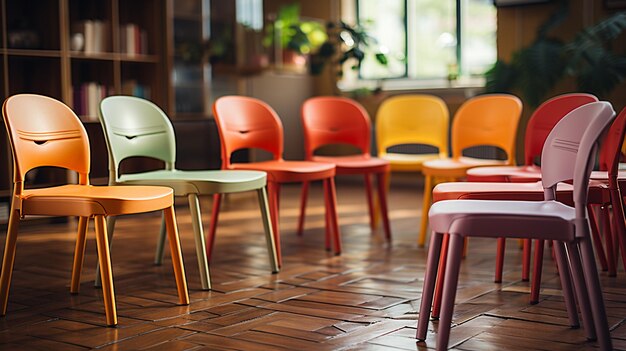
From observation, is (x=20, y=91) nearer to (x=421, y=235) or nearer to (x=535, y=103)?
(x=421, y=235)

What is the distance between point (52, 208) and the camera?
2.63 m

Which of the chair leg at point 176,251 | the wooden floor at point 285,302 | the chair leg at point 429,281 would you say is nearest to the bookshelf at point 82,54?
the wooden floor at point 285,302

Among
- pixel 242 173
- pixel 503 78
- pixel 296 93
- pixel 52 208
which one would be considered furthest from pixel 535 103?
pixel 52 208

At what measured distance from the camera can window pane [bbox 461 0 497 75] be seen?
6734 millimetres

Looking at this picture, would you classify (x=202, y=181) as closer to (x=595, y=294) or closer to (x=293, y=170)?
(x=293, y=170)

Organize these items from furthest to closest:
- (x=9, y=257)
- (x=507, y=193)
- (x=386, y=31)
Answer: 1. (x=386, y=31)
2. (x=9, y=257)
3. (x=507, y=193)

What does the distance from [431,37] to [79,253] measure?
473cm

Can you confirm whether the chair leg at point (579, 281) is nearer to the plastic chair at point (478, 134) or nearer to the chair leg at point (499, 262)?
the chair leg at point (499, 262)

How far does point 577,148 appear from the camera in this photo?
225 centimetres

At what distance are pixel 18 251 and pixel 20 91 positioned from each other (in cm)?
153

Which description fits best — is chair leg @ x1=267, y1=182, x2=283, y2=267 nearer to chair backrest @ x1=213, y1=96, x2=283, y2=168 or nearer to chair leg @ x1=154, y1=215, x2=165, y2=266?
chair backrest @ x1=213, y1=96, x2=283, y2=168

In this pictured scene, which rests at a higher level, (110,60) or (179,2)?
(179,2)

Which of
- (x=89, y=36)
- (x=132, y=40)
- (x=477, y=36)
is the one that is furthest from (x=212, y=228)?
(x=477, y=36)

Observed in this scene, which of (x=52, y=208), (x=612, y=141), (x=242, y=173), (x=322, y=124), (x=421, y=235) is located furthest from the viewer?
(x=322, y=124)
